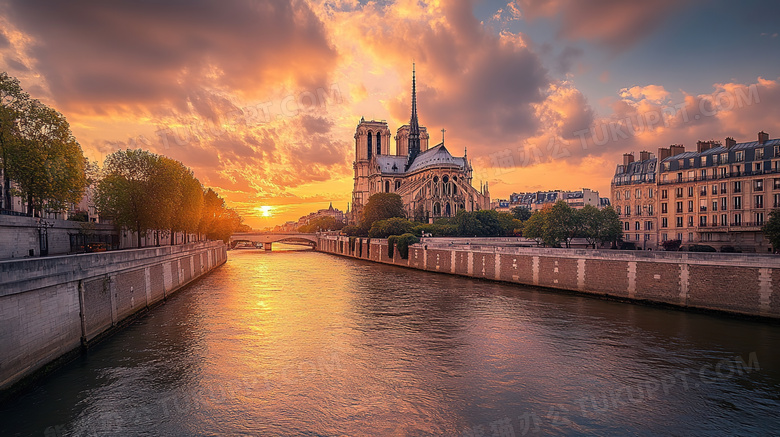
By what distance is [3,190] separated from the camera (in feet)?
103

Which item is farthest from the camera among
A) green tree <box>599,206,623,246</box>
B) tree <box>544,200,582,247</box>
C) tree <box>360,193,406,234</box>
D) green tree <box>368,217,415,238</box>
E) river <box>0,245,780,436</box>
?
tree <box>360,193,406,234</box>

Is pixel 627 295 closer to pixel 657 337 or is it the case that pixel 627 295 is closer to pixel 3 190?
pixel 657 337

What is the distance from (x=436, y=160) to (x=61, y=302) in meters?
99.0

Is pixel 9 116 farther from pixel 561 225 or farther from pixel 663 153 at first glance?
pixel 663 153

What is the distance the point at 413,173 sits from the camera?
380 feet

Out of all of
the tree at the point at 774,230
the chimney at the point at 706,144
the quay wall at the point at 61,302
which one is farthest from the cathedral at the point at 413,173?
the quay wall at the point at 61,302

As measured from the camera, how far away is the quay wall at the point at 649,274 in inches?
845

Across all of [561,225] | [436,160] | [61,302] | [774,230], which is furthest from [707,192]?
[436,160]

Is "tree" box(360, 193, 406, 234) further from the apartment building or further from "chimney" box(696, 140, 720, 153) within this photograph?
"chimney" box(696, 140, 720, 153)

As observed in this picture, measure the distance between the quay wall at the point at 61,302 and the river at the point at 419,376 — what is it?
33.0 inches

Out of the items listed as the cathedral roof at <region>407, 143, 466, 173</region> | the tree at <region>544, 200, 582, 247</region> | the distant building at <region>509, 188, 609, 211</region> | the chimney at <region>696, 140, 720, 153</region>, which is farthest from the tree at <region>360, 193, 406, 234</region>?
the chimney at <region>696, 140, 720, 153</region>

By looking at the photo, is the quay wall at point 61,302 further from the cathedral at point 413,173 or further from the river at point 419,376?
the cathedral at point 413,173

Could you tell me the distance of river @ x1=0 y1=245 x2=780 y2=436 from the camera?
11.3m

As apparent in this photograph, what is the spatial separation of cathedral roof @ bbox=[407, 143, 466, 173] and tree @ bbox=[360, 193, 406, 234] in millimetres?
24739
